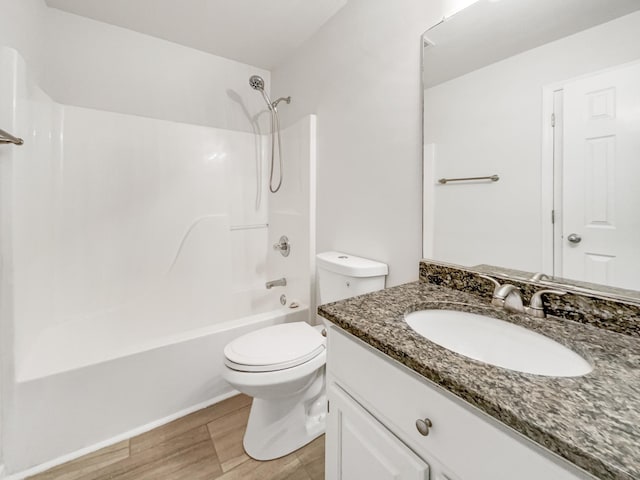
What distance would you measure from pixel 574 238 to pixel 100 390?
6.42ft

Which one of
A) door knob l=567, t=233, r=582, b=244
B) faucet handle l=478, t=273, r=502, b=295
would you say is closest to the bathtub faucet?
faucet handle l=478, t=273, r=502, b=295

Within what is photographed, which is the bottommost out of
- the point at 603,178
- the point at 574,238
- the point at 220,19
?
the point at 574,238

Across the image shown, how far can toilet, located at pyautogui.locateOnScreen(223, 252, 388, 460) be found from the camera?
3.80ft

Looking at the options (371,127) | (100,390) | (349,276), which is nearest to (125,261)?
(100,390)

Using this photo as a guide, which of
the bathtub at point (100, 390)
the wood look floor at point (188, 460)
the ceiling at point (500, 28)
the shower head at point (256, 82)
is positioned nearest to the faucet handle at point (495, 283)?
the ceiling at point (500, 28)

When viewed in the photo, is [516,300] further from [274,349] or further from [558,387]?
[274,349]

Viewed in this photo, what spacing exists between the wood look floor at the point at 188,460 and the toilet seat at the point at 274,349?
1.53 ft

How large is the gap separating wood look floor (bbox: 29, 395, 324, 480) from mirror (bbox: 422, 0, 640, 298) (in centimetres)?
110

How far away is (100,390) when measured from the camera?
1.30 metres

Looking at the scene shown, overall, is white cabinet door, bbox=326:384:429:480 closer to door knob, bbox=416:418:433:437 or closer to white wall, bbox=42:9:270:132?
door knob, bbox=416:418:433:437

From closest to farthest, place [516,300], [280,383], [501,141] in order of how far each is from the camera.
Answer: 1. [516,300]
2. [501,141]
3. [280,383]

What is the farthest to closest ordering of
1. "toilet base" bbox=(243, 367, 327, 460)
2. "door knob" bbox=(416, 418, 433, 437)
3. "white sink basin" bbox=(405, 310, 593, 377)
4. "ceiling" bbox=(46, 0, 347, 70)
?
"ceiling" bbox=(46, 0, 347, 70)
"toilet base" bbox=(243, 367, 327, 460)
"white sink basin" bbox=(405, 310, 593, 377)
"door knob" bbox=(416, 418, 433, 437)

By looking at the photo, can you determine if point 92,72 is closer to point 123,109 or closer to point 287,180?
point 123,109

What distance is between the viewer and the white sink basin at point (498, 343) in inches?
25.4
